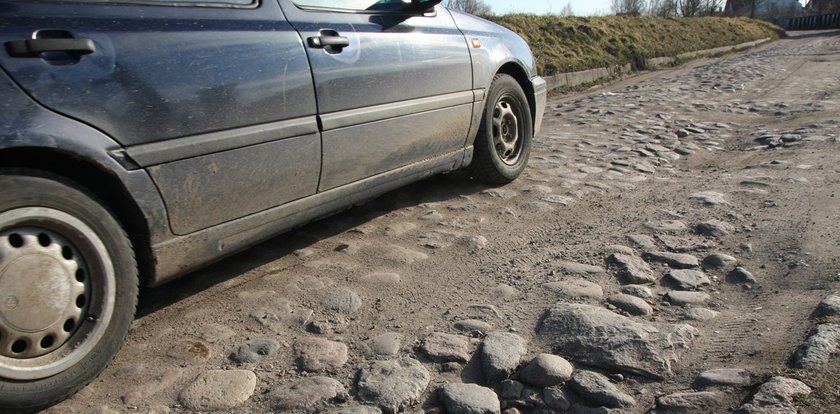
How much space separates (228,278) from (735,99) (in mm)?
8793

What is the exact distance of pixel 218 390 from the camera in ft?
8.14

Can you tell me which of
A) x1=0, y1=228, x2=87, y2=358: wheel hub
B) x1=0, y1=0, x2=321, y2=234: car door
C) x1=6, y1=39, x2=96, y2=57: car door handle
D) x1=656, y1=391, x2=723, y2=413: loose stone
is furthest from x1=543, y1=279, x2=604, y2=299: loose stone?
x1=6, y1=39, x2=96, y2=57: car door handle

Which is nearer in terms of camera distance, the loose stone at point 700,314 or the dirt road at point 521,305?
the dirt road at point 521,305

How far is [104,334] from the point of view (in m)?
2.54

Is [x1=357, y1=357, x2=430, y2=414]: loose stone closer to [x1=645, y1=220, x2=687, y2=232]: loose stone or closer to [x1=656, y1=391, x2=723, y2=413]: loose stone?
[x1=656, y1=391, x2=723, y2=413]: loose stone

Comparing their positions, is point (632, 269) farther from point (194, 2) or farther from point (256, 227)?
point (194, 2)

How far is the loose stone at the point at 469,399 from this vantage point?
7.63ft

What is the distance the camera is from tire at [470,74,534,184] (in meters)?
4.98

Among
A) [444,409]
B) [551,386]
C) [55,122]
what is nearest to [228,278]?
[55,122]

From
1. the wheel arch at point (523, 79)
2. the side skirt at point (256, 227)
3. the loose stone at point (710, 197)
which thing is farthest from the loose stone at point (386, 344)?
the wheel arch at point (523, 79)

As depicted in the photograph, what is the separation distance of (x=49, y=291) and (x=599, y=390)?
6.61 ft

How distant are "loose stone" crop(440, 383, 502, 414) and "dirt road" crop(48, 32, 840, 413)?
1cm

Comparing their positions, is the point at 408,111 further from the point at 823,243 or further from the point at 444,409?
the point at 823,243

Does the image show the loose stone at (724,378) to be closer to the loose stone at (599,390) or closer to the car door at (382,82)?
the loose stone at (599,390)
